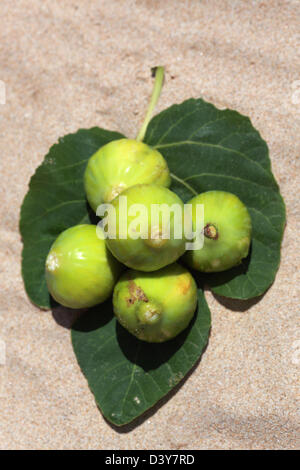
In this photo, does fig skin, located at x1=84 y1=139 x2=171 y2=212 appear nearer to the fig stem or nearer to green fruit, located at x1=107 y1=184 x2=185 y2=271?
green fruit, located at x1=107 y1=184 x2=185 y2=271

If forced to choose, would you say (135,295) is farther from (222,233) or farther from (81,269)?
(222,233)

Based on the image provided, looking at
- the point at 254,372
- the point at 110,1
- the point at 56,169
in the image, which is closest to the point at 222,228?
the point at 254,372

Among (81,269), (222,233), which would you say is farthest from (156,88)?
(81,269)

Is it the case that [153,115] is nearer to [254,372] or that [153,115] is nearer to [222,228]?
[222,228]

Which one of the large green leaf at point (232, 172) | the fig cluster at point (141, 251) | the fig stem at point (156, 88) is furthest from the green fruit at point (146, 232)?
the fig stem at point (156, 88)

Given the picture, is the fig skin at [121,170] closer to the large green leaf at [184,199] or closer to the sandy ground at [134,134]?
the large green leaf at [184,199]

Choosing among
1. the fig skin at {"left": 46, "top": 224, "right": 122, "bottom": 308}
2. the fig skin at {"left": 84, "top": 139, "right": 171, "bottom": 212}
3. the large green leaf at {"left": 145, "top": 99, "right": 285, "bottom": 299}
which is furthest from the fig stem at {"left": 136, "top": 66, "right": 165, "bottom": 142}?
the fig skin at {"left": 46, "top": 224, "right": 122, "bottom": 308}
